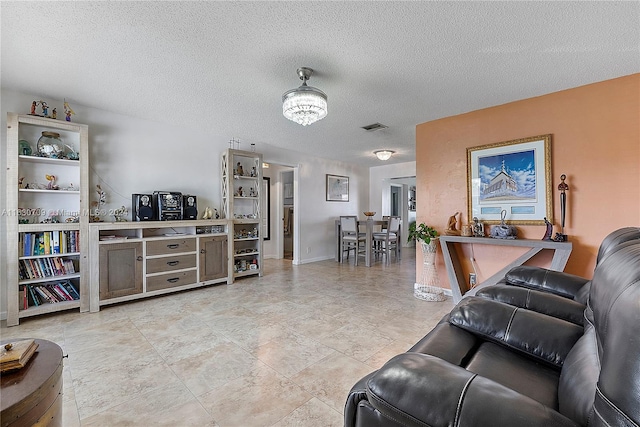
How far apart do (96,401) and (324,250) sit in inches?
200

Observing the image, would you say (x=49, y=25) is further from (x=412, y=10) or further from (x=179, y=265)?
(x=179, y=265)

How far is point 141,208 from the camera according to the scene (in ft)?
11.5

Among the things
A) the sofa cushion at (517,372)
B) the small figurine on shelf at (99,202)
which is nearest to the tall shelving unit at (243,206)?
the small figurine on shelf at (99,202)

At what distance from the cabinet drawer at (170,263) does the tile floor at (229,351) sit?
0.38m

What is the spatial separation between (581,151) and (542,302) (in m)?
2.14

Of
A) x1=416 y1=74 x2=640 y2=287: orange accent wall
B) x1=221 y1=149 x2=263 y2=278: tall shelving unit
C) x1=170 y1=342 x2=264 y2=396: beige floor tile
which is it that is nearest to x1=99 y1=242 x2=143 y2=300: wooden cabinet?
x1=221 y1=149 x2=263 y2=278: tall shelving unit

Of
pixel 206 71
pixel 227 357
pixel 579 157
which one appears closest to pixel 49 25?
pixel 206 71

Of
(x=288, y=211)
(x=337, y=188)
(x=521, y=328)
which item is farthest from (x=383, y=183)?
(x=521, y=328)

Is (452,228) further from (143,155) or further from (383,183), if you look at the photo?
(383,183)

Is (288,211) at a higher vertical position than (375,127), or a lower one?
lower

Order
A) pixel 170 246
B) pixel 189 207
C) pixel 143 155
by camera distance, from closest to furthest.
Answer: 1. pixel 170 246
2. pixel 143 155
3. pixel 189 207

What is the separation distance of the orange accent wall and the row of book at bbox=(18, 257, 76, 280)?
4.50 meters

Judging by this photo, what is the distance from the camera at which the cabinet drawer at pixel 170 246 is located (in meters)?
3.50

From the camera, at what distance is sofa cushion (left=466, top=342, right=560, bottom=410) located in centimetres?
99
